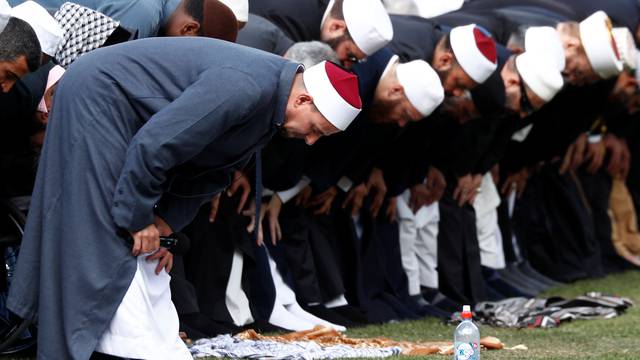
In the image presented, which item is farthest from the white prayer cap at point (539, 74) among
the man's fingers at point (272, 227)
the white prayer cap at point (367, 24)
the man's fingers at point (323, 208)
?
the man's fingers at point (272, 227)

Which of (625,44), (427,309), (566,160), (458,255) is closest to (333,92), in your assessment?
(427,309)

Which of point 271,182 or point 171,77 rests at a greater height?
point 171,77

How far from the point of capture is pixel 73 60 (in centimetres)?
687

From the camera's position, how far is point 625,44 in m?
11.9

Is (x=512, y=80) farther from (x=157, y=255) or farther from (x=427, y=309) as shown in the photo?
(x=157, y=255)

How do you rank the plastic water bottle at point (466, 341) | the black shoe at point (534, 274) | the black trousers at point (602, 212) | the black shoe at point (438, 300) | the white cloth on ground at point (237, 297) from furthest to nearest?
1. the black trousers at point (602, 212)
2. the black shoe at point (534, 274)
3. the black shoe at point (438, 300)
4. the white cloth on ground at point (237, 297)
5. the plastic water bottle at point (466, 341)

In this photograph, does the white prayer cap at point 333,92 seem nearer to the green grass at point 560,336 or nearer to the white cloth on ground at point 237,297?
the green grass at point 560,336

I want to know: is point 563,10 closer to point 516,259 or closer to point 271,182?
point 516,259

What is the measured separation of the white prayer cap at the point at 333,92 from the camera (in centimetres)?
629

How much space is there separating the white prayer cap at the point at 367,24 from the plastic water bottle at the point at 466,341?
2.66 metres

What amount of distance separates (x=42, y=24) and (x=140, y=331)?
1.40 m

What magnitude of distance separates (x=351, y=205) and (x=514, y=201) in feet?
10.1

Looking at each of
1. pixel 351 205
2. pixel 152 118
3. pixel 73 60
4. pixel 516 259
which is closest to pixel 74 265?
pixel 152 118

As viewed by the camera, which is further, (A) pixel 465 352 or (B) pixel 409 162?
(B) pixel 409 162
